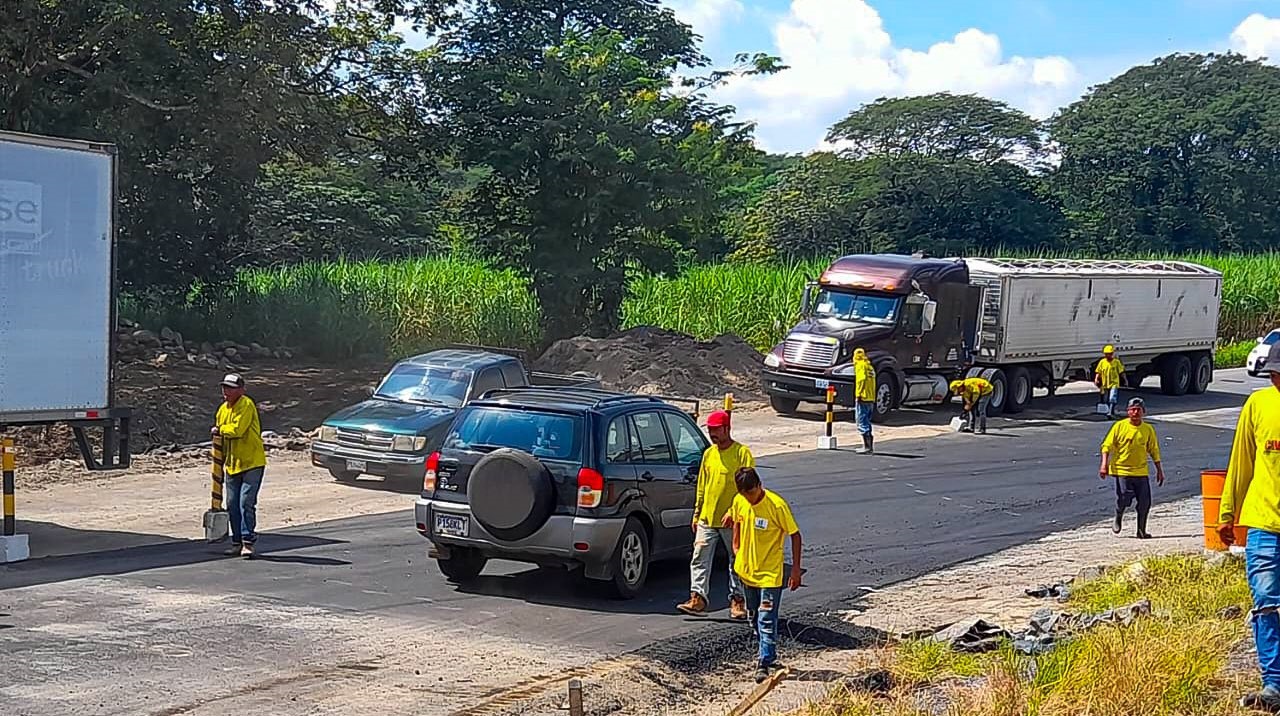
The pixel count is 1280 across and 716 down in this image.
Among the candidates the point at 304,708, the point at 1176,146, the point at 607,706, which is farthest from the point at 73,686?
the point at 1176,146

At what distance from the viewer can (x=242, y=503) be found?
44.7 feet

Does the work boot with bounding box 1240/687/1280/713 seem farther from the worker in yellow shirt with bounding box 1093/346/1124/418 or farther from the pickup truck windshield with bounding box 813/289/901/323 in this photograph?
the worker in yellow shirt with bounding box 1093/346/1124/418

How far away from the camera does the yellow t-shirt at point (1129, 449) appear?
1638 cm

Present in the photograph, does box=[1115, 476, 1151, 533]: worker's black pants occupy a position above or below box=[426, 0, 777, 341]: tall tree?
below

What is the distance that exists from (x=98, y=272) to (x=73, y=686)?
267 inches

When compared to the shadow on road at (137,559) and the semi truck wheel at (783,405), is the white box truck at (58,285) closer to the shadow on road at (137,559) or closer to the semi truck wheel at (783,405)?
the shadow on road at (137,559)

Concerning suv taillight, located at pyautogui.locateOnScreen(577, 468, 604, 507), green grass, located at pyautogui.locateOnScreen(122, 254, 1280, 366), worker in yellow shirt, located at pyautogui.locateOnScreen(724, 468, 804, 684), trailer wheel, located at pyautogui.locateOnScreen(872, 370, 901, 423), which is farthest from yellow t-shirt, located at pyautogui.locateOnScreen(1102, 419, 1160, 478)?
green grass, located at pyautogui.locateOnScreen(122, 254, 1280, 366)

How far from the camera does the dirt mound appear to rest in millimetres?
31062

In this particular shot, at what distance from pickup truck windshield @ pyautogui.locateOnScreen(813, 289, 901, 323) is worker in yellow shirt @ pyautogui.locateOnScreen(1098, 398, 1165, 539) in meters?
12.9

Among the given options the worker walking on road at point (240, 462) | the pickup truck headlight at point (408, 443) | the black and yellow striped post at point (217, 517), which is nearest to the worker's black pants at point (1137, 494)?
the pickup truck headlight at point (408, 443)

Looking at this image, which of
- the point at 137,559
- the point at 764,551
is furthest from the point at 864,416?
the point at 764,551

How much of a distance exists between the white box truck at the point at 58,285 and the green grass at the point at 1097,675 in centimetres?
867

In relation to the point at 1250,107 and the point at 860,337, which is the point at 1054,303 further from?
the point at 1250,107

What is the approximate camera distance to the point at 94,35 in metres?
25.5
